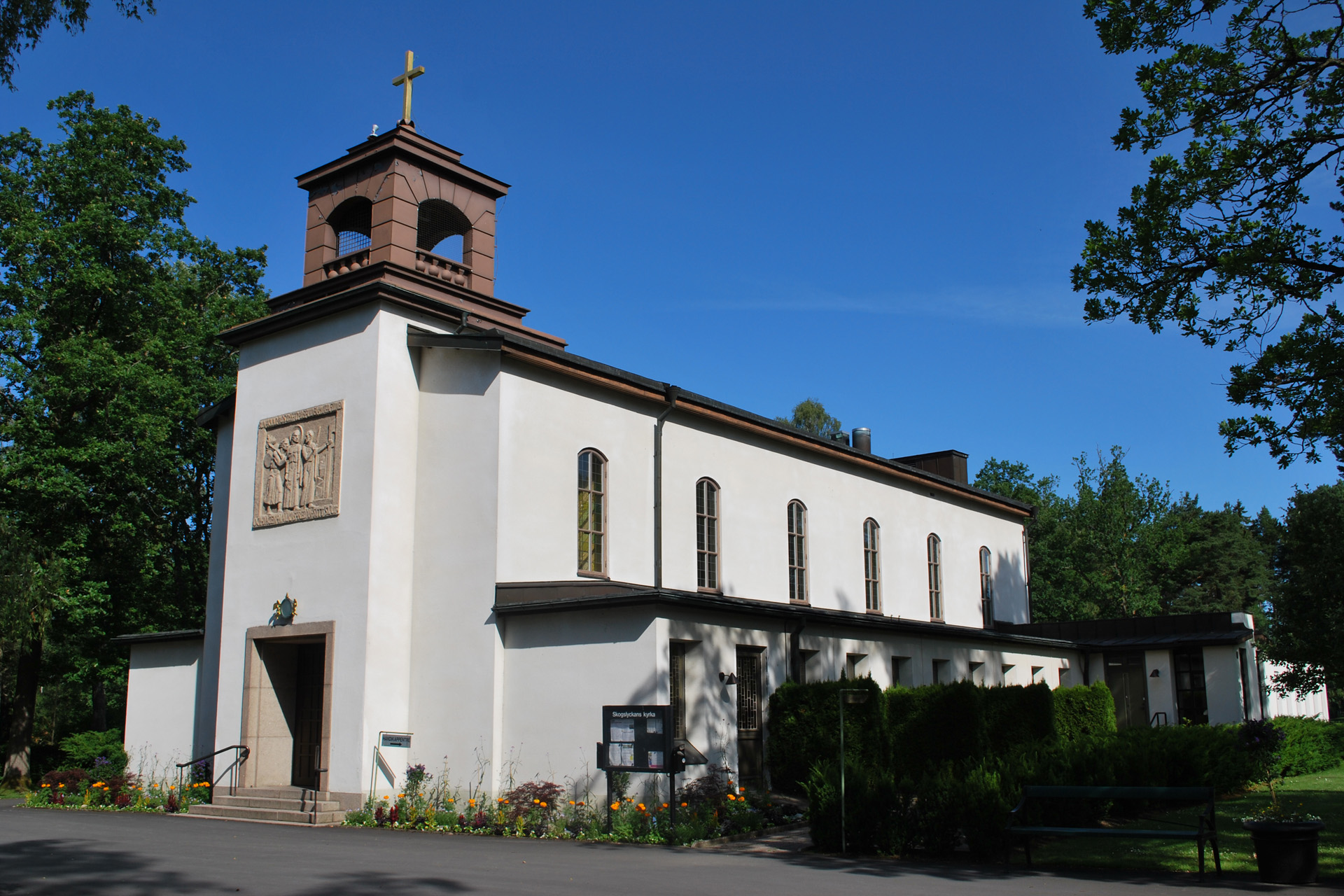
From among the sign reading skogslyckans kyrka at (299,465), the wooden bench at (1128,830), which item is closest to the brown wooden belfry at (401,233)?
the sign reading skogslyckans kyrka at (299,465)

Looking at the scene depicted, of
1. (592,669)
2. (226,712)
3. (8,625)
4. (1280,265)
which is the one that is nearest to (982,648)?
(592,669)

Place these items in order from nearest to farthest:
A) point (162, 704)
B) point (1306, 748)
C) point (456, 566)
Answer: point (456, 566), point (162, 704), point (1306, 748)

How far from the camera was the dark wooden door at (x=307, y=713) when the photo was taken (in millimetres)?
20891

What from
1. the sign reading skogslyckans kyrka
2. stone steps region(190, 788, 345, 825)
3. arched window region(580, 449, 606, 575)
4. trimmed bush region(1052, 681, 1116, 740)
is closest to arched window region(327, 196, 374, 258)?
the sign reading skogslyckans kyrka

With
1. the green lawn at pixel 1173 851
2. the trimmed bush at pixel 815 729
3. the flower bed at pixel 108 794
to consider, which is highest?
the trimmed bush at pixel 815 729

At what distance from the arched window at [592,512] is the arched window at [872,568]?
10.2 metres

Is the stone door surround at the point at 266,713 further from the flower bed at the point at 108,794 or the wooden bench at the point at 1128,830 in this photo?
the wooden bench at the point at 1128,830

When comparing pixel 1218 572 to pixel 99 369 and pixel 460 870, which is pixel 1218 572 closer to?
pixel 99 369

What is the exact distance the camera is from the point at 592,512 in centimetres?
2123

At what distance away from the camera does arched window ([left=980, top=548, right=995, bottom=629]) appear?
34031 mm

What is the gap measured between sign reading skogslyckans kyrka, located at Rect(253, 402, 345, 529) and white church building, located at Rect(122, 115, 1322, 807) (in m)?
0.05

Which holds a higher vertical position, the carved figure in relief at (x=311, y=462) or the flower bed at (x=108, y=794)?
the carved figure in relief at (x=311, y=462)

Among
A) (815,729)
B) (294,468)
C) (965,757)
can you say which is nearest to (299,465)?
(294,468)

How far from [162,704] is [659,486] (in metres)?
12.1
